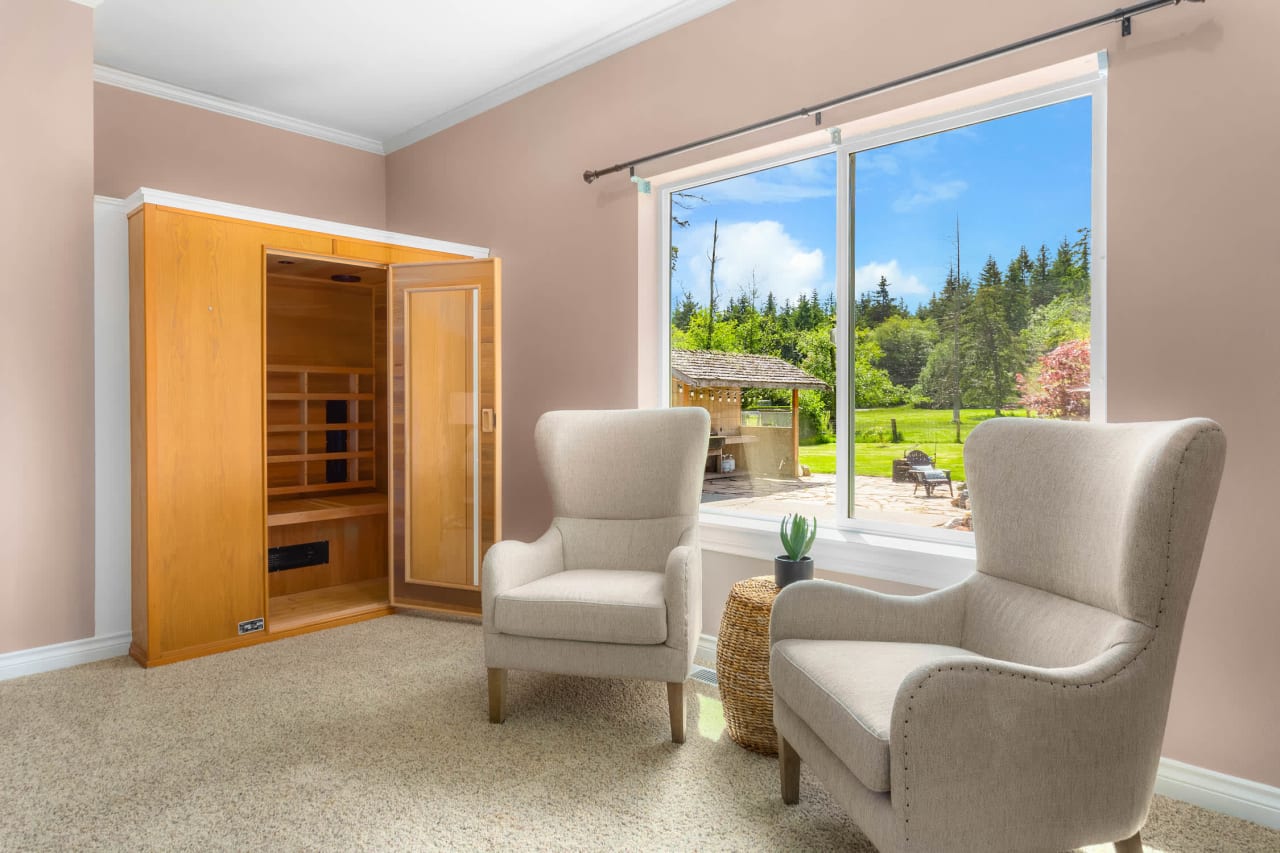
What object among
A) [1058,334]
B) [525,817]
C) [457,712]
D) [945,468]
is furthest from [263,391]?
[1058,334]

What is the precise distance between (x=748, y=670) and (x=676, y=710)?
27 cm

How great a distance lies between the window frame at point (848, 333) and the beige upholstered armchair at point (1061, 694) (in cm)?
66

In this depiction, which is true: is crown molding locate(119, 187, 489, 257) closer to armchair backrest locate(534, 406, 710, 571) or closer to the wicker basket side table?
armchair backrest locate(534, 406, 710, 571)

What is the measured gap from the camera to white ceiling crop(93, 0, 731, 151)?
3.27 m

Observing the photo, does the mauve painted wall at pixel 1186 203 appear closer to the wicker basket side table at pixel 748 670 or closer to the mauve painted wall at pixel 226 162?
the wicker basket side table at pixel 748 670

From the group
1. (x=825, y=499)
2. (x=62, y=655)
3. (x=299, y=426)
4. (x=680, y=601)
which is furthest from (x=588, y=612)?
(x=299, y=426)

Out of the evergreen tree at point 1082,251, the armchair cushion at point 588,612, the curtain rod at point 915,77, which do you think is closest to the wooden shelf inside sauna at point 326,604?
the armchair cushion at point 588,612

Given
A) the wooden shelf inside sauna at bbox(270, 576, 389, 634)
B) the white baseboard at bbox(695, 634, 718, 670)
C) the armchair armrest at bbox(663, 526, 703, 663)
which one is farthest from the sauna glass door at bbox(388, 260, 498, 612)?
the armchair armrest at bbox(663, 526, 703, 663)

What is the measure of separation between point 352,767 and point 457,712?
1.48ft

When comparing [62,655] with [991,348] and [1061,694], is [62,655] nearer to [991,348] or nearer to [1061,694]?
[1061,694]

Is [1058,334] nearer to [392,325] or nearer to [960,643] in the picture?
[960,643]

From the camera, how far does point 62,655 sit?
10.2ft

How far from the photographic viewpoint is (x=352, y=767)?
223 centimetres

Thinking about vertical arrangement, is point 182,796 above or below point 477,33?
below
